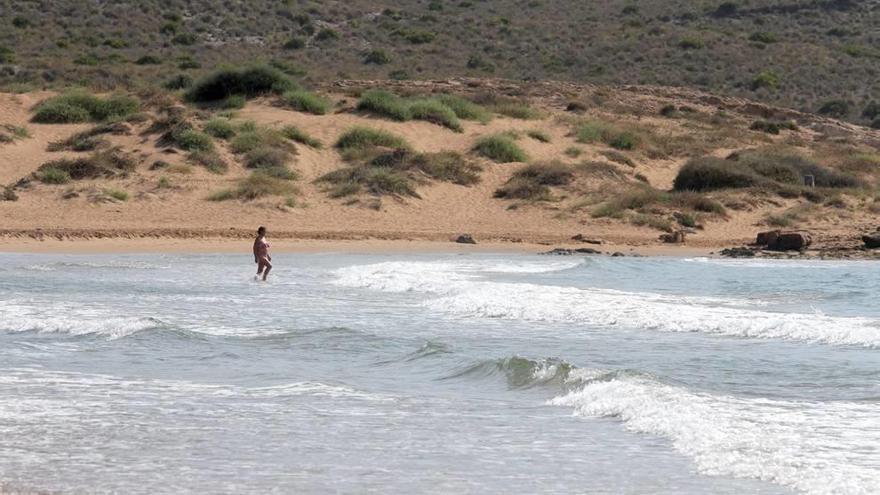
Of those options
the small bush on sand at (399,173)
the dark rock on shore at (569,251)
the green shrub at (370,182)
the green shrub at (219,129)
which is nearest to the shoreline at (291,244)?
the dark rock on shore at (569,251)

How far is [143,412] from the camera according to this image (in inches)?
435

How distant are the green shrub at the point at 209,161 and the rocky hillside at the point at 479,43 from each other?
52.7 feet

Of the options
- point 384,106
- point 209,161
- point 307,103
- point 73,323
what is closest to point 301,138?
point 307,103

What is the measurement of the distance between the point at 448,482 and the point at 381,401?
303cm

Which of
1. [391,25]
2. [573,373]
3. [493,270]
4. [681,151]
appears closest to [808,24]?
[391,25]

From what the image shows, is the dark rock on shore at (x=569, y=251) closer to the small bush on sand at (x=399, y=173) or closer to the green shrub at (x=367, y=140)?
the small bush on sand at (x=399, y=173)

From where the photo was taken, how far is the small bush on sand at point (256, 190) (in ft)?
107

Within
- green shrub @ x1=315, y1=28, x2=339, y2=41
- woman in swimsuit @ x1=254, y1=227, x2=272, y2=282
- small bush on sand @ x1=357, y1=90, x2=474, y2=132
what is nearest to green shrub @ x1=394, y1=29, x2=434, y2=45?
green shrub @ x1=315, y1=28, x2=339, y2=41

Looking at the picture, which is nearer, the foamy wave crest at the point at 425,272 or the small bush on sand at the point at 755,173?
the foamy wave crest at the point at 425,272

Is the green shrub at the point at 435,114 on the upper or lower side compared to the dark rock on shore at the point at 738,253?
upper

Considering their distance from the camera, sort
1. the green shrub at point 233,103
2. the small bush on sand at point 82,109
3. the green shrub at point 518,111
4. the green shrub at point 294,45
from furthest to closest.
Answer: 1. the green shrub at point 294,45
2. the green shrub at point 518,111
3. the green shrub at point 233,103
4. the small bush on sand at point 82,109

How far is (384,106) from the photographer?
137 ft

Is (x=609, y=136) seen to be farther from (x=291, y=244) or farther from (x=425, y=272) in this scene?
(x=425, y=272)

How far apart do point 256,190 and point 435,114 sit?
10153mm
